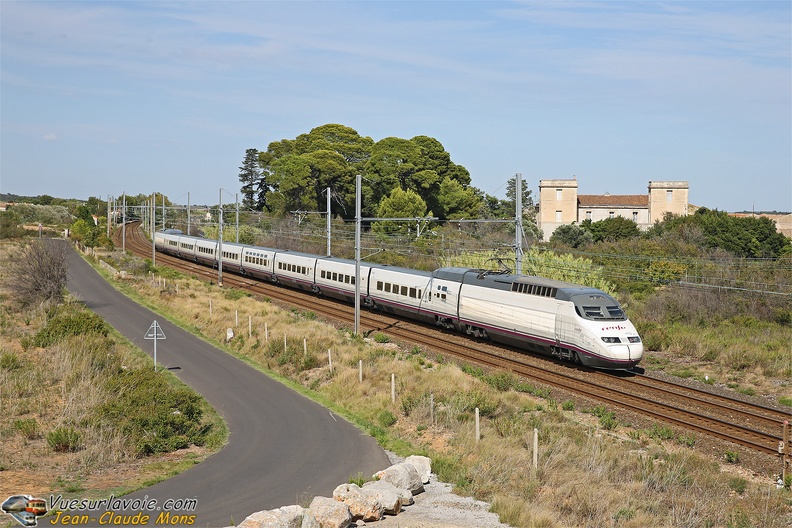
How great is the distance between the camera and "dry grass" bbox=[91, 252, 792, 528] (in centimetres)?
1562

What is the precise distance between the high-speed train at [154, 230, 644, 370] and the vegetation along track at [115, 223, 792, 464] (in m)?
0.68

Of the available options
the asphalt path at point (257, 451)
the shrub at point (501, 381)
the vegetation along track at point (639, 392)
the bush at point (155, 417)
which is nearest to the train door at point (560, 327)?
the vegetation along track at point (639, 392)

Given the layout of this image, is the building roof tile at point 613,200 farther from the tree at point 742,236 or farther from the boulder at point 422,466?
the boulder at point 422,466

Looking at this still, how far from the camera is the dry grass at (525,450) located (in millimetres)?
15625

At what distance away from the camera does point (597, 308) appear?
92.7ft

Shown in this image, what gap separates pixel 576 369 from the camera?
98.1ft

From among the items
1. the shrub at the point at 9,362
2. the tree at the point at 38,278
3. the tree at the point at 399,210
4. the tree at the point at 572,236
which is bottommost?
the shrub at the point at 9,362

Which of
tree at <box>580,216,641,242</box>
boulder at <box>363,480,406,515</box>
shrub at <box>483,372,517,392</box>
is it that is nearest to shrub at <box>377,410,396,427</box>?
shrub at <box>483,372,517,392</box>

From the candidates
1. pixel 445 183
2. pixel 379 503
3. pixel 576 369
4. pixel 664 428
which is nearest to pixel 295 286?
pixel 576 369

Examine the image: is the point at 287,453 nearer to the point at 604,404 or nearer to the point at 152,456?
the point at 152,456

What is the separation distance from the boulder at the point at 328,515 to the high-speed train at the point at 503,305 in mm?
16570

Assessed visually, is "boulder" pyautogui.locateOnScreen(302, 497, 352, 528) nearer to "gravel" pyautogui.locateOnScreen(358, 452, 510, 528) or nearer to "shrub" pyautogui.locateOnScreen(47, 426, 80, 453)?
"gravel" pyautogui.locateOnScreen(358, 452, 510, 528)

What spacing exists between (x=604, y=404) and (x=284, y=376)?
43.9 feet

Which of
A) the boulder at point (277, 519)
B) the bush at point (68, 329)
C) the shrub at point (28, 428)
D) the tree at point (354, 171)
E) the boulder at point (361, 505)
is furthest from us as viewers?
the tree at point (354, 171)
